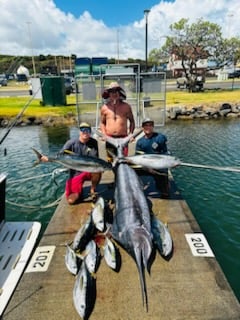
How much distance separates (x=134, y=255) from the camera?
3.48 meters

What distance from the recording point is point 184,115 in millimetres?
19203

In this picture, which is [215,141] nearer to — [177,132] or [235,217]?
[177,132]

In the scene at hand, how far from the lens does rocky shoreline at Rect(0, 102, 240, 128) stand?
18328 mm

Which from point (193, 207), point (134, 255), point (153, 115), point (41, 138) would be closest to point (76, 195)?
point (134, 255)

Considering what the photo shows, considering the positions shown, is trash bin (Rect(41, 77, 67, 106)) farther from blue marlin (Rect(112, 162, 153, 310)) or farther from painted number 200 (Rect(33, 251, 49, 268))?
painted number 200 (Rect(33, 251, 49, 268))

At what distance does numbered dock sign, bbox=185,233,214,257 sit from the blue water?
87 cm

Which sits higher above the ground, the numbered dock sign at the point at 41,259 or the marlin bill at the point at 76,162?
the marlin bill at the point at 76,162

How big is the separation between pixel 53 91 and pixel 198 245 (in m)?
19.1

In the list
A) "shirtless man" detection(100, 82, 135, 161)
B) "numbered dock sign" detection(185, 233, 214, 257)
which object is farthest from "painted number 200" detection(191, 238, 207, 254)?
"shirtless man" detection(100, 82, 135, 161)

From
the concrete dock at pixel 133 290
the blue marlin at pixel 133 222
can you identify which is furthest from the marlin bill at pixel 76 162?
the concrete dock at pixel 133 290

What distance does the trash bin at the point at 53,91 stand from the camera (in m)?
20.6

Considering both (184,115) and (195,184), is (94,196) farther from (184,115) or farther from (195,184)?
(184,115)

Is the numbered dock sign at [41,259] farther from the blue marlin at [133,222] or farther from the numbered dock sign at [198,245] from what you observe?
the numbered dock sign at [198,245]

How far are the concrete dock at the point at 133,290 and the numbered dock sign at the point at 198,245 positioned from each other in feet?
0.05
